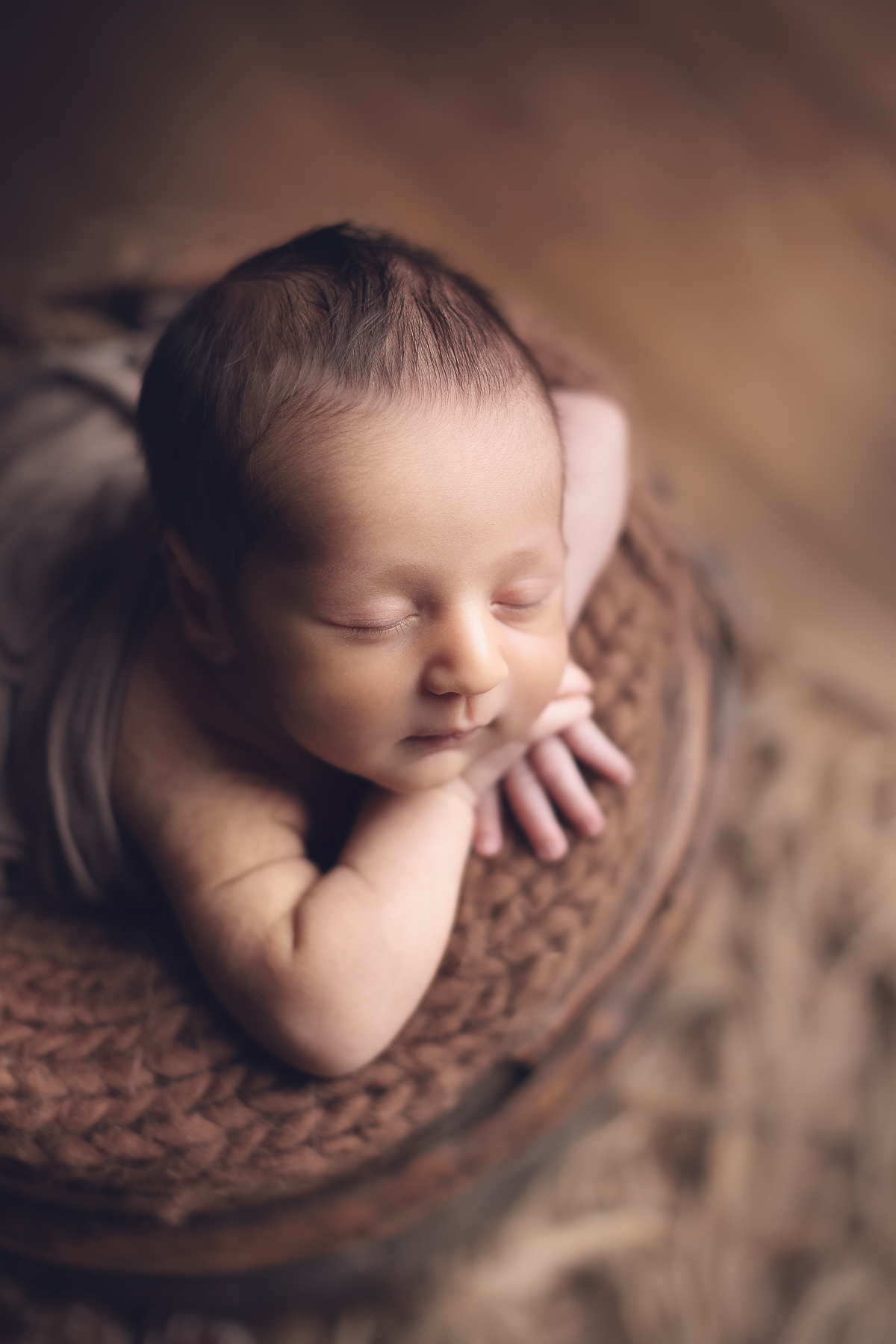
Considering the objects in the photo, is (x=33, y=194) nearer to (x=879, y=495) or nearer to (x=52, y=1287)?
(x=879, y=495)

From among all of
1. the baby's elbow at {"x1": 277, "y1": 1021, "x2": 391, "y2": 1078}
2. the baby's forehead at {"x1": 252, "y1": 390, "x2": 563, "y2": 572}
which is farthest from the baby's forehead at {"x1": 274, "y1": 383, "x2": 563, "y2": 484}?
the baby's elbow at {"x1": 277, "y1": 1021, "x2": 391, "y2": 1078}

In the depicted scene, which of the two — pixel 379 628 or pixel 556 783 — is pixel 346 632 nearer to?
pixel 379 628

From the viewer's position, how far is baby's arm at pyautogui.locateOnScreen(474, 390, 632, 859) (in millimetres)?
778

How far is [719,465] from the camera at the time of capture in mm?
1482

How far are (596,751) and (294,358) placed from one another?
368 mm

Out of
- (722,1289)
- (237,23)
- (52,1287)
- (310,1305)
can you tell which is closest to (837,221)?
(237,23)

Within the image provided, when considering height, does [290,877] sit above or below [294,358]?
below

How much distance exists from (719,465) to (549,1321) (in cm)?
107

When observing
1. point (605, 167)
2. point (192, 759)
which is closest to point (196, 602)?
point (192, 759)

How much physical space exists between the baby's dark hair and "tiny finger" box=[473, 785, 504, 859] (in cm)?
26

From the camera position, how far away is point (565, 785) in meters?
0.78

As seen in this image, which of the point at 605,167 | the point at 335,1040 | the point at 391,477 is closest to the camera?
the point at 391,477

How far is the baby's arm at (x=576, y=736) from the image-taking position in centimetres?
78

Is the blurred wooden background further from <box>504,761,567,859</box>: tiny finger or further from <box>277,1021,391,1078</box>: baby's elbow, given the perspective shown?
<box>277,1021,391,1078</box>: baby's elbow
